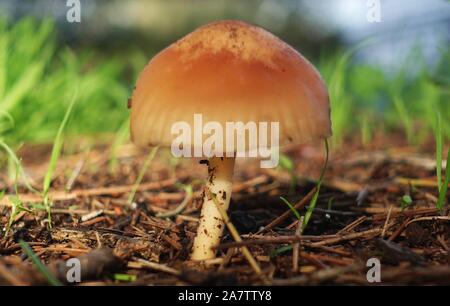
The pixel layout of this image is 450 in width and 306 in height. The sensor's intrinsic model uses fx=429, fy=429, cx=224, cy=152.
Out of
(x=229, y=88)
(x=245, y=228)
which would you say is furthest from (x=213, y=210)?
(x=229, y=88)

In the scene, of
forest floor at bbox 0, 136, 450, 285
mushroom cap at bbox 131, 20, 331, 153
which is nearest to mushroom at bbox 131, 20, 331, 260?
mushroom cap at bbox 131, 20, 331, 153

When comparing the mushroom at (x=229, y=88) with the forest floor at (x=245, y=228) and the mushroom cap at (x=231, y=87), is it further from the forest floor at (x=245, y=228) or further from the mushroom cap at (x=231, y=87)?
the forest floor at (x=245, y=228)

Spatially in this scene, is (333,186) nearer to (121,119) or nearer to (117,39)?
(121,119)

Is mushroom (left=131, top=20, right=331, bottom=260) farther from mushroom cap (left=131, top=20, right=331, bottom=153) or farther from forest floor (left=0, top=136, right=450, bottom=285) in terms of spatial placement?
forest floor (left=0, top=136, right=450, bottom=285)

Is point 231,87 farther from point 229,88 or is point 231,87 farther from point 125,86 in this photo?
point 125,86

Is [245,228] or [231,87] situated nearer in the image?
[231,87]

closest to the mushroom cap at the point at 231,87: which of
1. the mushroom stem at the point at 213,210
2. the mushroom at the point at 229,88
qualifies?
the mushroom at the point at 229,88
